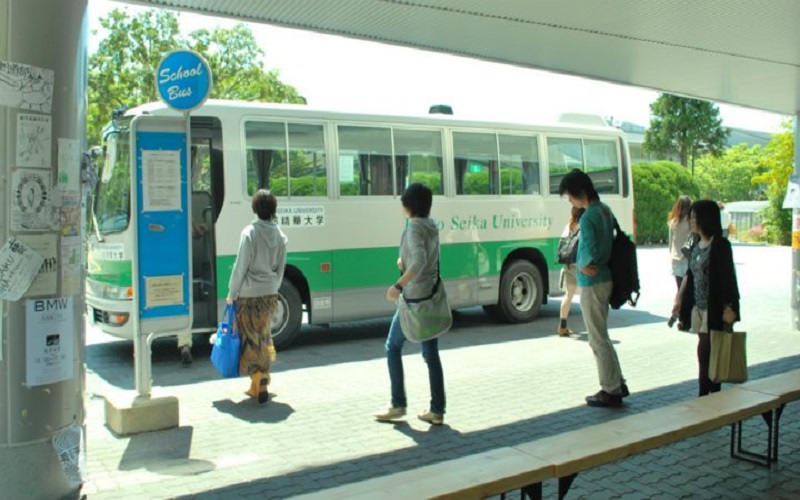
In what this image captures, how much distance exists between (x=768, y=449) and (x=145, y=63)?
23.8 metres

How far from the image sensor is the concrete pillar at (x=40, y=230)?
12.5 feet

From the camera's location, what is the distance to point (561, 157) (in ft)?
40.5

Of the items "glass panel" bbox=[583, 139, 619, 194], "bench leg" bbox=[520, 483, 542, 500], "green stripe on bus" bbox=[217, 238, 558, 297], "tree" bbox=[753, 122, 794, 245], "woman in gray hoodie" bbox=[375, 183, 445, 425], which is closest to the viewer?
"bench leg" bbox=[520, 483, 542, 500]

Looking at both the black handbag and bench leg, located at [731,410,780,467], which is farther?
the black handbag

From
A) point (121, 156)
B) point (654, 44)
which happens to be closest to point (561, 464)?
point (654, 44)

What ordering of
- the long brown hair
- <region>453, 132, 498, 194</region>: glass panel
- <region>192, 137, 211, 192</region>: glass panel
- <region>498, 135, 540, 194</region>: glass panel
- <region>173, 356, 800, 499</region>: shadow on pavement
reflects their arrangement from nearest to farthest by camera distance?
<region>173, 356, 800, 499</region>: shadow on pavement
<region>192, 137, 211, 192</region>: glass panel
the long brown hair
<region>453, 132, 498, 194</region>: glass panel
<region>498, 135, 540, 194</region>: glass panel

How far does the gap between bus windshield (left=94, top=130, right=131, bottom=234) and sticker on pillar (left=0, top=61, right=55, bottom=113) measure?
4882 mm

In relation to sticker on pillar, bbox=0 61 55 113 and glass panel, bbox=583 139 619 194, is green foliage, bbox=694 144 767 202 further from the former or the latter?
sticker on pillar, bbox=0 61 55 113

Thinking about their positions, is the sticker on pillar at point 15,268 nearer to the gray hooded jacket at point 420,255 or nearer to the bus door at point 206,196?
the gray hooded jacket at point 420,255

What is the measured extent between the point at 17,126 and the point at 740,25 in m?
6.26

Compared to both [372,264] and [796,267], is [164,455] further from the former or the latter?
[796,267]

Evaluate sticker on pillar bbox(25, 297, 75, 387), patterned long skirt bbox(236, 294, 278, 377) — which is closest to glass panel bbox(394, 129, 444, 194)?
patterned long skirt bbox(236, 294, 278, 377)

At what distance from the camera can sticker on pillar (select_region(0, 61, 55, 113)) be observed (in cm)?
377

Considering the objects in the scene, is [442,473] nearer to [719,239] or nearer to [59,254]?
[59,254]
